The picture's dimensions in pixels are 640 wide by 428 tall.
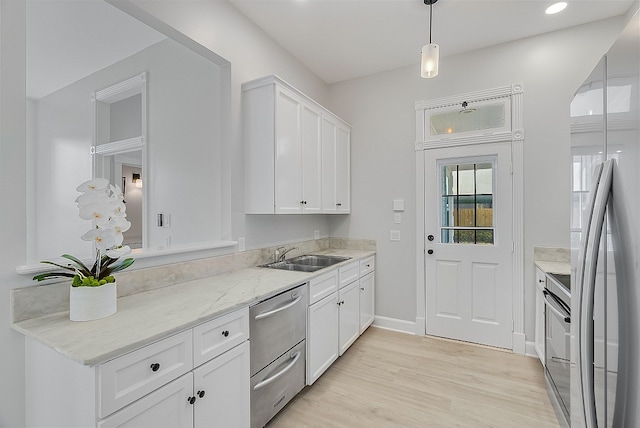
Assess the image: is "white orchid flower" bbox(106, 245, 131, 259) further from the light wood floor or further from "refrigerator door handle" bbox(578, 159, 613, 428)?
"refrigerator door handle" bbox(578, 159, 613, 428)

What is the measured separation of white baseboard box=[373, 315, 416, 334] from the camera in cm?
335

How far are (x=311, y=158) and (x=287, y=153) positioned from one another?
1.32ft

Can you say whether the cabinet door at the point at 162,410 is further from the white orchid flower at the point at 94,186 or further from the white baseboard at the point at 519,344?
the white baseboard at the point at 519,344

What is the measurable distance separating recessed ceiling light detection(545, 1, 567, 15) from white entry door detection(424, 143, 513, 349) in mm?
1120

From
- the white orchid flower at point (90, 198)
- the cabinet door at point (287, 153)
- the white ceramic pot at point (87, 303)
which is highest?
the cabinet door at point (287, 153)

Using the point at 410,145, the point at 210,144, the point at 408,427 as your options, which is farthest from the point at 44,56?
the point at 408,427

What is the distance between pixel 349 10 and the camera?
2.48 metres

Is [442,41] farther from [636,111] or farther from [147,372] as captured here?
[147,372]

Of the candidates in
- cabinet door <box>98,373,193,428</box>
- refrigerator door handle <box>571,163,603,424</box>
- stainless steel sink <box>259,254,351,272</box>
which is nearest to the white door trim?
stainless steel sink <box>259,254,351,272</box>

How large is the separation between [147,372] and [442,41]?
3.50 metres

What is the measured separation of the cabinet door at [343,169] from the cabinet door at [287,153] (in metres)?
0.80

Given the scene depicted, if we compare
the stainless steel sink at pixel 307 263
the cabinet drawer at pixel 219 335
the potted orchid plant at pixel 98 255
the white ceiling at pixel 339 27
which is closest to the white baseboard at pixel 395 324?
the stainless steel sink at pixel 307 263

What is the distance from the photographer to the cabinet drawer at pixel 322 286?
7.42 ft

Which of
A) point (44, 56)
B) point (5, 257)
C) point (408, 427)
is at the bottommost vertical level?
point (408, 427)
